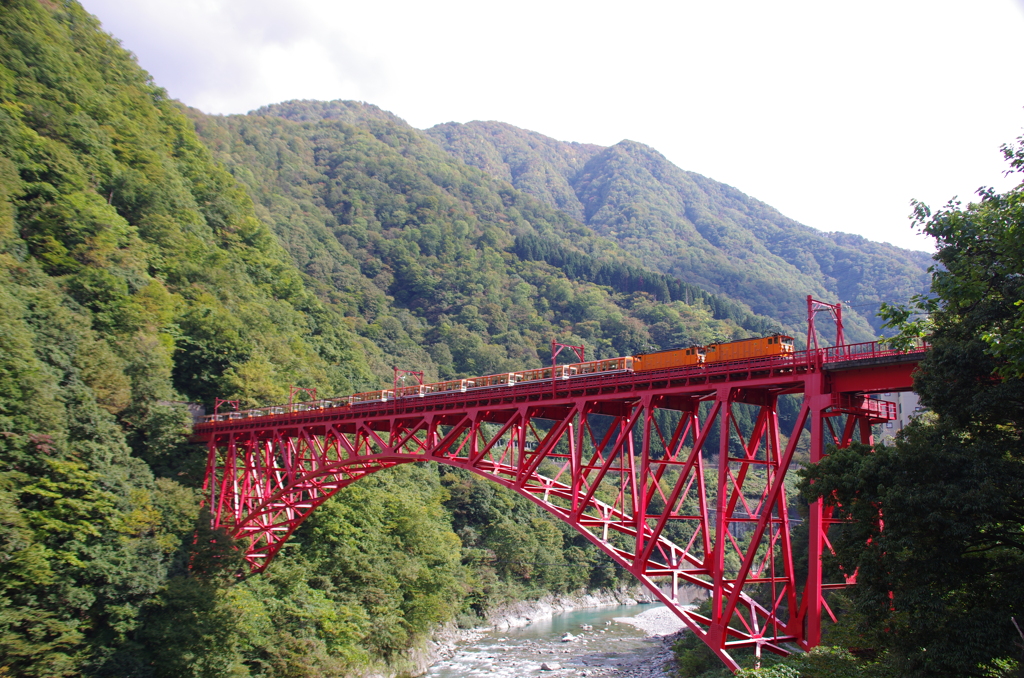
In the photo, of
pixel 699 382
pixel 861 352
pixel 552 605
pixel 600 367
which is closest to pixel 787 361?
pixel 861 352

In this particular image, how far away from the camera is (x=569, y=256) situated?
12788 centimetres

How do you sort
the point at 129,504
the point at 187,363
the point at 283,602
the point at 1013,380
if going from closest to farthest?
1. the point at 1013,380
2. the point at 129,504
3. the point at 283,602
4. the point at 187,363

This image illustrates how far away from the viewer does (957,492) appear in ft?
41.6

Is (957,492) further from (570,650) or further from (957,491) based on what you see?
(570,650)

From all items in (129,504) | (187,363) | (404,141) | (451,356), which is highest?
(404,141)

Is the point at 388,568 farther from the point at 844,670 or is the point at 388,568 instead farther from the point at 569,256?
the point at 569,256

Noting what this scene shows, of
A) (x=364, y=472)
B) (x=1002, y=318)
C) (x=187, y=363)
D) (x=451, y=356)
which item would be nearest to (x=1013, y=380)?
(x=1002, y=318)

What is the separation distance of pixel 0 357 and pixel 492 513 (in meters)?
39.7

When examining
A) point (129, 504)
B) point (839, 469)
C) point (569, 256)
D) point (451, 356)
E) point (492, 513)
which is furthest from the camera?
point (569, 256)

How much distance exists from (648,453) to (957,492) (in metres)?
8.06

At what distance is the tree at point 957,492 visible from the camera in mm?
12375

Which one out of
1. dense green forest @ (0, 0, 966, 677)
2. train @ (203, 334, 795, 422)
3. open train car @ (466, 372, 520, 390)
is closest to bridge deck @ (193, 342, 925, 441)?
train @ (203, 334, 795, 422)

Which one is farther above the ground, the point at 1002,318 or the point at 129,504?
the point at 1002,318

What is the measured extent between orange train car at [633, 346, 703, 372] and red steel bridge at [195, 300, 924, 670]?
18.2 inches
